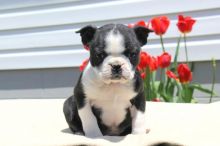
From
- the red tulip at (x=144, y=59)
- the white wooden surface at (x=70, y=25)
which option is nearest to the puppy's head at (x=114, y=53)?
the red tulip at (x=144, y=59)

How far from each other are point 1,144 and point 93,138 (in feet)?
1.41

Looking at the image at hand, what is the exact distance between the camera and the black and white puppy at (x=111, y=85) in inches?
74.5

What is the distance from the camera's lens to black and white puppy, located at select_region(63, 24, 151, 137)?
189 cm

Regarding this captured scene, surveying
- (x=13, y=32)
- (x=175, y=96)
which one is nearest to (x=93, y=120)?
(x=175, y=96)

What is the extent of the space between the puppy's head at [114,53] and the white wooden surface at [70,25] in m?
2.26

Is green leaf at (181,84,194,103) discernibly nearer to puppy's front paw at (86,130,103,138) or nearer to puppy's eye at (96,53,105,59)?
puppy's front paw at (86,130,103,138)

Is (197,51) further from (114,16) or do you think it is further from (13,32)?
(13,32)

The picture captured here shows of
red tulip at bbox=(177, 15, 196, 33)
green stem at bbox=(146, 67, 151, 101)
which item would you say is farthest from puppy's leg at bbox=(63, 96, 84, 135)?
red tulip at bbox=(177, 15, 196, 33)

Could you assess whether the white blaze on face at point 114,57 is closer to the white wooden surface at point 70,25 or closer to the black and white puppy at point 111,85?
the black and white puppy at point 111,85

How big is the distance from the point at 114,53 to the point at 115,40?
0.18 feet

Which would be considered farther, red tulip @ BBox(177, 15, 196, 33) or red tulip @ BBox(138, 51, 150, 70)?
red tulip @ BBox(177, 15, 196, 33)

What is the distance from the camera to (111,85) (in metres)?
2.04

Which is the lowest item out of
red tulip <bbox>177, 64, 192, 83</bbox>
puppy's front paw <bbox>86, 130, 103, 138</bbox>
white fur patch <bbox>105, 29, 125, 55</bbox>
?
red tulip <bbox>177, 64, 192, 83</bbox>

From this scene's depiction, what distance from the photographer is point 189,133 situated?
2176 mm
